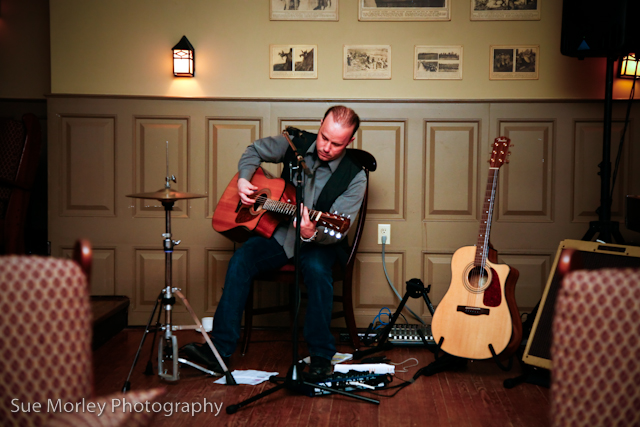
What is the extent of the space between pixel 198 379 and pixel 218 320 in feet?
0.92

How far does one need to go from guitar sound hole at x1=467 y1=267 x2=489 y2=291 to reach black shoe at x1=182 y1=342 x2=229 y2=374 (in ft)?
4.10

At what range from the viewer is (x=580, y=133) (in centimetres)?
314

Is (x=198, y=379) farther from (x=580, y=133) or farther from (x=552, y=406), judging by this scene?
(x=580, y=133)

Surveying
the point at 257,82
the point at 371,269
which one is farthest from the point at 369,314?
the point at 257,82

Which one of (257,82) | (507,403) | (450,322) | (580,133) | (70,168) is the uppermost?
(257,82)

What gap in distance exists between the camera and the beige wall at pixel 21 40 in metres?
3.38

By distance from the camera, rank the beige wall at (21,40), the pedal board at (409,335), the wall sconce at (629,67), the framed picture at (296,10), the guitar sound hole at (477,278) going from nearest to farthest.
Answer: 1. the guitar sound hole at (477,278)
2. the pedal board at (409,335)
3. the wall sconce at (629,67)
4. the framed picture at (296,10)
5. the beige wall at (21,40)

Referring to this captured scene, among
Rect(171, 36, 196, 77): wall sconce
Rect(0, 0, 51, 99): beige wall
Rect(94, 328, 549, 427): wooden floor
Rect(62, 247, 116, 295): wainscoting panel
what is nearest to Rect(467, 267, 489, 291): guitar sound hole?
Rect(94, 328, 549, 427): wooden floor

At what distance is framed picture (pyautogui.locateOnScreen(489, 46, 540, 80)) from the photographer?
3.11 metres

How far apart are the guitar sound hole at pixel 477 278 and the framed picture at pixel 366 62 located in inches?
54.2

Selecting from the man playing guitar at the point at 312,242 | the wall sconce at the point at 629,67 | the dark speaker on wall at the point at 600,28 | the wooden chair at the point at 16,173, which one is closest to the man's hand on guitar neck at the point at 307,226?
the man playing guitar at the point at 312,242

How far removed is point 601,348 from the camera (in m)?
0.99

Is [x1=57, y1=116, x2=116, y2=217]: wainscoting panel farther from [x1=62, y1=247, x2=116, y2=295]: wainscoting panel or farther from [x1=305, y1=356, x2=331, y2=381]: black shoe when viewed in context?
[x1=305, y1=356, x2=331, y2=381]: black shoe

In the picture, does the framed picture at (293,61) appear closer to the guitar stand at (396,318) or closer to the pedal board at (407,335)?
the guitar stand at (396,318)
